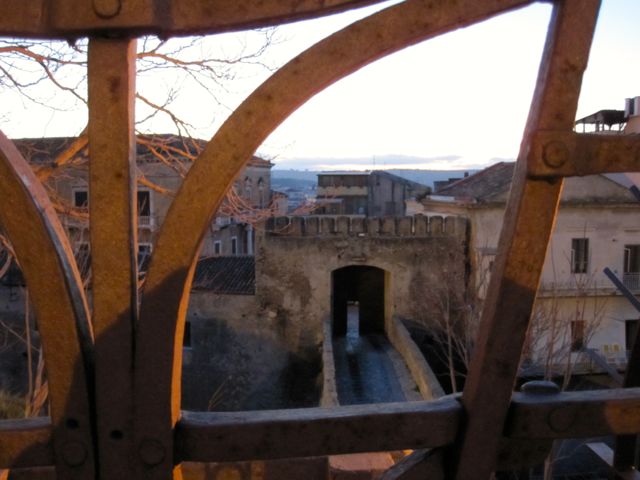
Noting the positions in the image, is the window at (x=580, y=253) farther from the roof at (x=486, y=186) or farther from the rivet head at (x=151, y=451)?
the rivet head at (x=151, y=451)

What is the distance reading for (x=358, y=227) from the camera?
14.5 metres

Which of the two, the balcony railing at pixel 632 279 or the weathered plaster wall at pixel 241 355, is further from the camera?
the balcony railing at pixel 632 279

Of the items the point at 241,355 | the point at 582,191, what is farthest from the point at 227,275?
the point at 582,191

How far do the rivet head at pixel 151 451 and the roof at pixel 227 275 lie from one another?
40.7 ft

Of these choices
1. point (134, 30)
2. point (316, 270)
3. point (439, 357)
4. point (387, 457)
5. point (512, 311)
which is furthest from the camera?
point (316, 270)

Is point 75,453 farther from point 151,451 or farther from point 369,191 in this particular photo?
point 369,191

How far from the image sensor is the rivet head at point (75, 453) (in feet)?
4.89

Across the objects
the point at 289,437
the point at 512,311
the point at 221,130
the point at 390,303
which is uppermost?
the point at 221,130

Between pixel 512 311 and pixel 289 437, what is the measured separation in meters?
0.62

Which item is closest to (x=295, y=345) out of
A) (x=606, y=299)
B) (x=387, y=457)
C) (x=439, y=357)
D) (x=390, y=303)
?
(x=390, y=303)

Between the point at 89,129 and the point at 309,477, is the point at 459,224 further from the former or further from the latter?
the point at 89,129

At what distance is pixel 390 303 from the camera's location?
48.4 ft

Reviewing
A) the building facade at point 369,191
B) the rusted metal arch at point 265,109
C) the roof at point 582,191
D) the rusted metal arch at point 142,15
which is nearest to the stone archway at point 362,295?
the roof at point 582,191

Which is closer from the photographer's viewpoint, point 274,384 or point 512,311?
point 512,311
